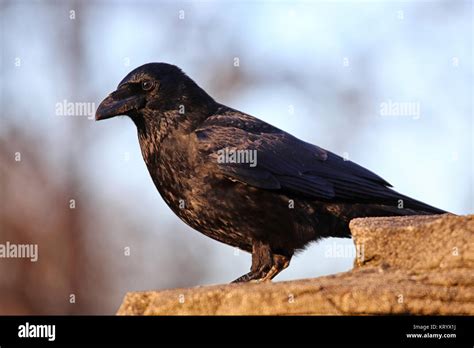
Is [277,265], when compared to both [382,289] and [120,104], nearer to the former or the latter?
[120,104]

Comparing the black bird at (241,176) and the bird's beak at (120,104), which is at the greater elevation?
the bird's beak at (120,104)

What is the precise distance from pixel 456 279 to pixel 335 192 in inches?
110

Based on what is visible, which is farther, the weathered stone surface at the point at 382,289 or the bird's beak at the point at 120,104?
the bird's beak at the point at 120,104

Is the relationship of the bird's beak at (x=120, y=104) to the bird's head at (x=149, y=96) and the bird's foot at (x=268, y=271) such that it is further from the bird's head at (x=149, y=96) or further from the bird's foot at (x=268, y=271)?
the bird's foot at (x=268, y=271)

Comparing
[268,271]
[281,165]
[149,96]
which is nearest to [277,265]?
[268,271]

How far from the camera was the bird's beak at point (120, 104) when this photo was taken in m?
7.66

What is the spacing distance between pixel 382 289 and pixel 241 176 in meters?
2.63

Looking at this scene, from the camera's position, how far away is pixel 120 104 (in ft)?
25.2

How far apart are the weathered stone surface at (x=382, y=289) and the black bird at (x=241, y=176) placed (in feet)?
6.04

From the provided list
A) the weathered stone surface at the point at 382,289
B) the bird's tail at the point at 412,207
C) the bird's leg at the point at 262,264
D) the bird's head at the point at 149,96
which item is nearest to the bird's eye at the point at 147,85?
the bird's head at the point at 149,96

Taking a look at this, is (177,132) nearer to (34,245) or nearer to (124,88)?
(124,88)

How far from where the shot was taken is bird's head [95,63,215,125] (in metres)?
7.70

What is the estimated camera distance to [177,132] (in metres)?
7.58
